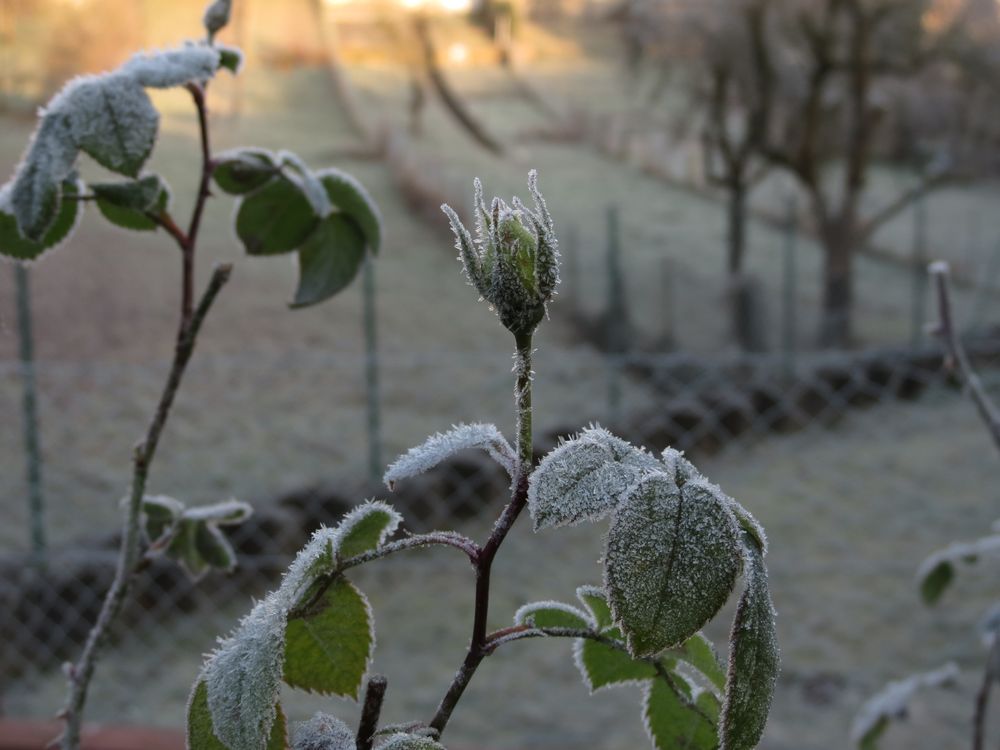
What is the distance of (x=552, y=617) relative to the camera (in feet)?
1.04

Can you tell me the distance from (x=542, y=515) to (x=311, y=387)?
3.92 meters

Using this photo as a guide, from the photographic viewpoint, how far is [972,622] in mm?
2693

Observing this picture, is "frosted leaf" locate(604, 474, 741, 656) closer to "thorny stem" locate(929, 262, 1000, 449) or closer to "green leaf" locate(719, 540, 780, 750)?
"green leaf" locate(719, 540, 780, 750)

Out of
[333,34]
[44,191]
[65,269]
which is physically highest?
[333,34]

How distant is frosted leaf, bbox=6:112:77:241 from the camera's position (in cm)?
35

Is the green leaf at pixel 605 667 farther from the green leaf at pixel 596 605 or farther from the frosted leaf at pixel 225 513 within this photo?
the frosted leaf at pixel 225 513

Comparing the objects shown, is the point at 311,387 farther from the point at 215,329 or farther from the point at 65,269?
the point at 65,269

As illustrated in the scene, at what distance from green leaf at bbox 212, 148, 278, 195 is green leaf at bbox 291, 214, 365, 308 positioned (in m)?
0.04

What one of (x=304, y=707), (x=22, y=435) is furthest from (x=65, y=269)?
(x=304, y=707)

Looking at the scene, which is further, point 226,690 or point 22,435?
point 22,435

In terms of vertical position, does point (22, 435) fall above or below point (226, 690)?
below

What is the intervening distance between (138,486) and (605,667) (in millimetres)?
184

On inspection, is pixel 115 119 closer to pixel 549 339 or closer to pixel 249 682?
pixel 249 682

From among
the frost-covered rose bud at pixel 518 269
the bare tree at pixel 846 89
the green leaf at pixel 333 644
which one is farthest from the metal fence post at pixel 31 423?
the bare tree at pixel 846 89
